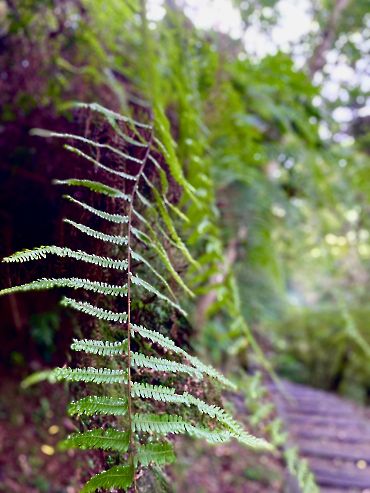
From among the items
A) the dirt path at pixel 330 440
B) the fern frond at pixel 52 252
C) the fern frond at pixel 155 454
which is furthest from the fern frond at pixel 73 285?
the dirt path at pixel 330 440

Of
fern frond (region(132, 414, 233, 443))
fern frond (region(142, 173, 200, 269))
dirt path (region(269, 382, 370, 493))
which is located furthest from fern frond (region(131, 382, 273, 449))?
dirt path (region(269, 382, 370, 493))

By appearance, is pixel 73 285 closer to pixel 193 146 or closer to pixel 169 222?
pixel 169 222

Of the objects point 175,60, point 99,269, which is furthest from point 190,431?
point 175,60

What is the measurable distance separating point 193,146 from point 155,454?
60 cm

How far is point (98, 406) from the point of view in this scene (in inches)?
10.4

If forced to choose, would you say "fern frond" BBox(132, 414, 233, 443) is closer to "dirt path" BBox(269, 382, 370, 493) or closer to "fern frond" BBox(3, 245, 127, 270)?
"fern frond" BBox(3, 245, 127, 270)

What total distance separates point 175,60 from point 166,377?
828 mm

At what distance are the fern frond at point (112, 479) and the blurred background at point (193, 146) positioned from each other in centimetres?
17

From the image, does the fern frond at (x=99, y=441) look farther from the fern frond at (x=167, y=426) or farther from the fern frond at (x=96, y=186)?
the fern frond at (x=96, y=186)

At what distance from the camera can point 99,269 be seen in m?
0.38

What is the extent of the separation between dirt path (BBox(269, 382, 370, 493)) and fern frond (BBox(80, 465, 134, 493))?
228 centimetres

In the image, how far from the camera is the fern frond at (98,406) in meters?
0.26

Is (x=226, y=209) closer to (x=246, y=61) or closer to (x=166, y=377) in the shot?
(x=246, y=61)

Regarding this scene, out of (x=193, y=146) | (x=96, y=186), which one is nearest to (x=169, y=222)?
(x=96, y=186)
